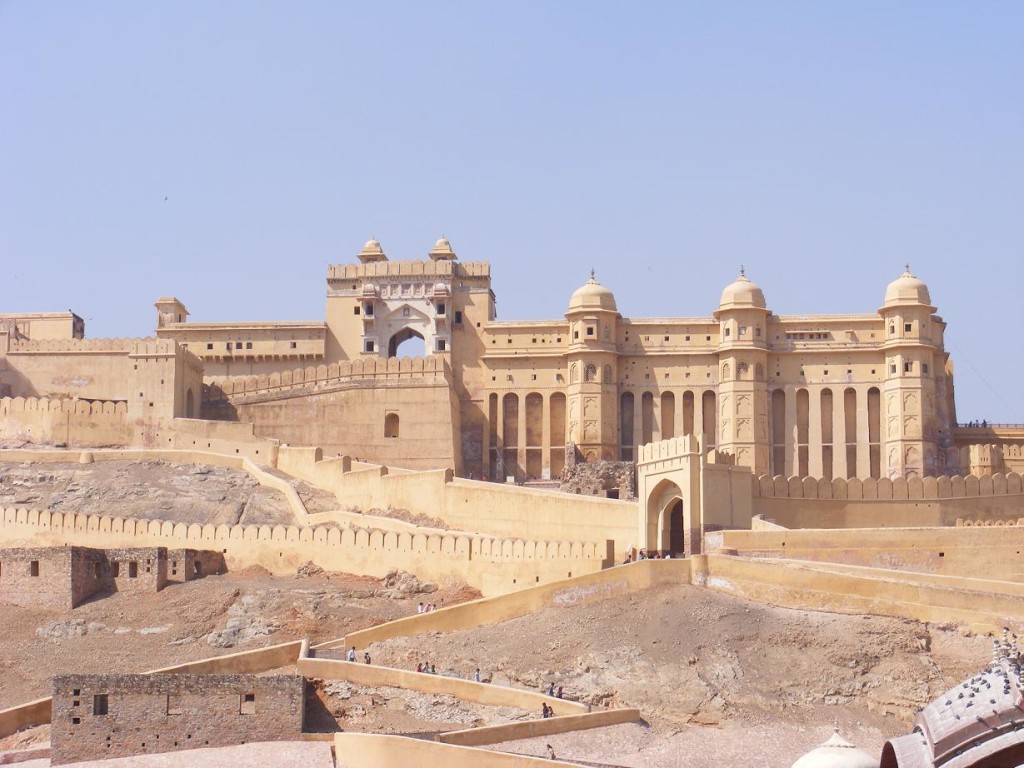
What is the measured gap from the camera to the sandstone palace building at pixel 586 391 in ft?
165

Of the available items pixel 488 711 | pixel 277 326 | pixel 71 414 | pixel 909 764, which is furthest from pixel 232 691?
pixel 277 326

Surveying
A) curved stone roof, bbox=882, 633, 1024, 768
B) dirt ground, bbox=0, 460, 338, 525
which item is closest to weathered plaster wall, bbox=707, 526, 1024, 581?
dirt ground, bbox=0, 460, 338, 525

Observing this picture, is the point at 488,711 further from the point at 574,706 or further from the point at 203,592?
the point at 203,592

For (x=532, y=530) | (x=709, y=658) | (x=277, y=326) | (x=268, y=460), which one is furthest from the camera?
(x=277, y=326)

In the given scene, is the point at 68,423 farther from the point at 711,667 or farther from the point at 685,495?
Result: the point at 711,667

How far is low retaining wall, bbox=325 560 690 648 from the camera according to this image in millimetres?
32406

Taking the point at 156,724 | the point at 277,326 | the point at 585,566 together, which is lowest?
the point at 156,724

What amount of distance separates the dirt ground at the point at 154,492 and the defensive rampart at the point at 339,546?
2.21m

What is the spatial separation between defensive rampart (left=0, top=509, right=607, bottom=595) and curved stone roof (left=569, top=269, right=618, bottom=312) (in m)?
16.4

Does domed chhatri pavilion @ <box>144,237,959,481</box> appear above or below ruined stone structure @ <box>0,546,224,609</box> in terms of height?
above

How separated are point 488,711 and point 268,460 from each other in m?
21.3

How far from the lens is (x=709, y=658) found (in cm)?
2898

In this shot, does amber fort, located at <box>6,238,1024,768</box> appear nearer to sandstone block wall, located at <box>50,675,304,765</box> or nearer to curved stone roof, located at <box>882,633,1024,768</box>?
sandstone block wall, located at <box>50,675,304,765</box>

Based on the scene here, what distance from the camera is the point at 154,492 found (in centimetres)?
4469
